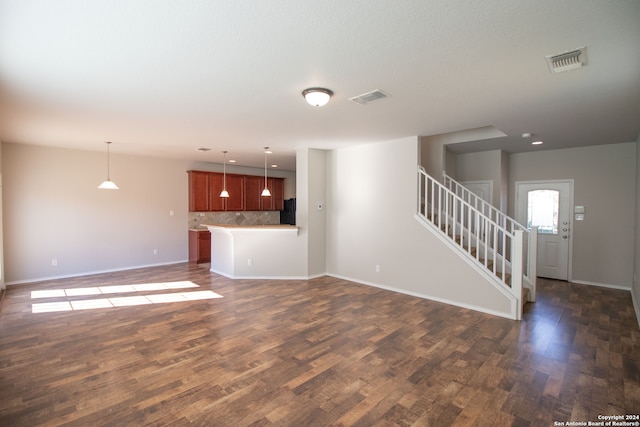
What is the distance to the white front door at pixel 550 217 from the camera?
588cm

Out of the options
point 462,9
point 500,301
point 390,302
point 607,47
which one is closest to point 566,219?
point 500,301

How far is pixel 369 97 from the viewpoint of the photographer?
3039 mm

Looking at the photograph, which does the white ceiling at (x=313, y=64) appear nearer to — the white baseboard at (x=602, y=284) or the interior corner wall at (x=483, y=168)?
the interior corner wall at (x=483, y=168)

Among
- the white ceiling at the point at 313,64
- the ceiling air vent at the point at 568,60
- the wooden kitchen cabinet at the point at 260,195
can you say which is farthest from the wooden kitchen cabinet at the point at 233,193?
the ceiling air vent at the point at 568,60

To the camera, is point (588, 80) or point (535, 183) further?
point (535, 183)

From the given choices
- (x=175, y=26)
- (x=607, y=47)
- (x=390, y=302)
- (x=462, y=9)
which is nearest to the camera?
(x=462, y=9)

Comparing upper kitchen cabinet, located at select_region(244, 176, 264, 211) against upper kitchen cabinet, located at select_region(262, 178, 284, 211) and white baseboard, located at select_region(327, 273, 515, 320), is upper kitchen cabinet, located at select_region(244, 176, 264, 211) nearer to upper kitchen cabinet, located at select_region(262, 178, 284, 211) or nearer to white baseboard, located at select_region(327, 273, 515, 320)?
upper kitchen cabinet, located at select_region(262, 178, 284, 211)

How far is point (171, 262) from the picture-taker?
24.5 ft

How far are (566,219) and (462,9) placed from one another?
5.88m

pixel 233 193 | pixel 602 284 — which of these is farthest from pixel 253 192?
pixel 602 284

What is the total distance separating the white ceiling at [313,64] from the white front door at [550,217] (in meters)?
1.84

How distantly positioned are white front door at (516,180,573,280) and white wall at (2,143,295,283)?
296 inches

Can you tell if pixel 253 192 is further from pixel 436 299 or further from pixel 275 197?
pixel 436 299

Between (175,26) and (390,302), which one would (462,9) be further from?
(390,302)
